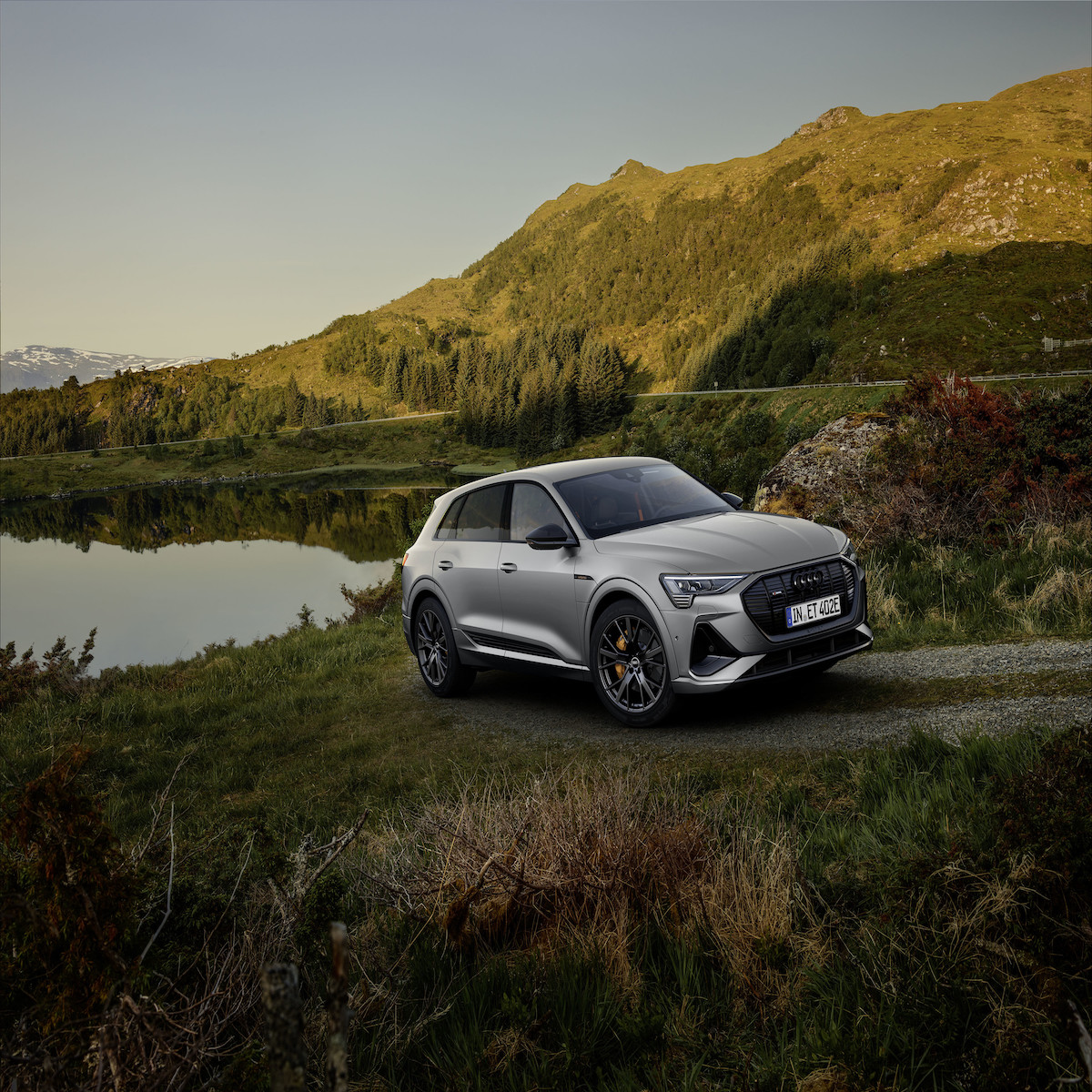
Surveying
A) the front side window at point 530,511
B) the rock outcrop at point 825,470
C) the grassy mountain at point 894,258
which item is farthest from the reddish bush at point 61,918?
the grassy mountain at point 894,258

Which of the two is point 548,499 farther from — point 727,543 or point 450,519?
point 727,543

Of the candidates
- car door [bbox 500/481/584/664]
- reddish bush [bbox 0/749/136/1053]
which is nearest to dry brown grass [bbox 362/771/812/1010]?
reddish bush [bbox 0/749/136/1053]

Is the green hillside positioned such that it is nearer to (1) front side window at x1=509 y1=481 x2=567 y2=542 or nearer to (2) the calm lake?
(2) the calm lake

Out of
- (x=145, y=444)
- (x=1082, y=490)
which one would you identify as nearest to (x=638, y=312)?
(x=145, y=444)

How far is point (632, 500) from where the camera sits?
7.29 m

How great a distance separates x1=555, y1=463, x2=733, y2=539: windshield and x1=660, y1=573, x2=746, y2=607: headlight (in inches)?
39.9

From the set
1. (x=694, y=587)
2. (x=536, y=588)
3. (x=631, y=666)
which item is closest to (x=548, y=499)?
(x=536, y=588)

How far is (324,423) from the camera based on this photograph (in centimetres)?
16350

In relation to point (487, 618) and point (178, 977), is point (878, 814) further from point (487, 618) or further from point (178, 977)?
point (487, 618)

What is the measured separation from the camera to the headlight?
586 centimetres

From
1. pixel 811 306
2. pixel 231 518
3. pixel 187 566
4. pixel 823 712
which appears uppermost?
pixel 811 306

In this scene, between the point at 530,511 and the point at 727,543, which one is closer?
the point at 727,543

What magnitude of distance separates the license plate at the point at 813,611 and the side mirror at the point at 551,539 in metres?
1.75

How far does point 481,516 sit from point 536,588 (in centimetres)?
126
